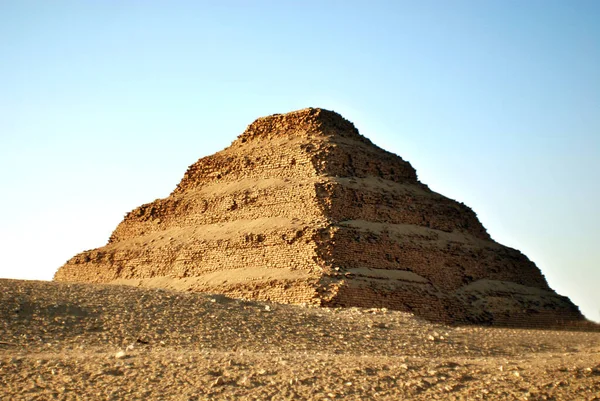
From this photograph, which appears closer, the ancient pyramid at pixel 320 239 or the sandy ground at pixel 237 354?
the sandy ground at pixel 237 354

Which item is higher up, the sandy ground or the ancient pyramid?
the ancient pyramid

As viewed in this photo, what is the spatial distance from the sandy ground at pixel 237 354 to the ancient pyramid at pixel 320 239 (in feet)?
14.3

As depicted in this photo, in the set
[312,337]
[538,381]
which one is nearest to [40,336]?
[312,337]

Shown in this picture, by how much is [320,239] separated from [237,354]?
11.1 m

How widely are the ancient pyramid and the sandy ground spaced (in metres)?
4.37

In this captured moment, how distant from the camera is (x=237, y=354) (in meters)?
10.5

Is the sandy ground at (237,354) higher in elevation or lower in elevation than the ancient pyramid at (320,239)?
lower

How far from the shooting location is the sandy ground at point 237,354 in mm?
8586

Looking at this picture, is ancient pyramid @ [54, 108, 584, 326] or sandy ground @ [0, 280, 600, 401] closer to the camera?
sandy ground @ [0, 280, 600, 401]

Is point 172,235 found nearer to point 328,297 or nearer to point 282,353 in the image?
point 328,297

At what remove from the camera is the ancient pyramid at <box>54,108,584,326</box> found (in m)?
21.4

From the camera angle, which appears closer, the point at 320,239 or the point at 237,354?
the point at 237,354

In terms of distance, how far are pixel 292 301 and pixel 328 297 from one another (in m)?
1.16

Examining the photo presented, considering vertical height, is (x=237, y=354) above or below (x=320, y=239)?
below
